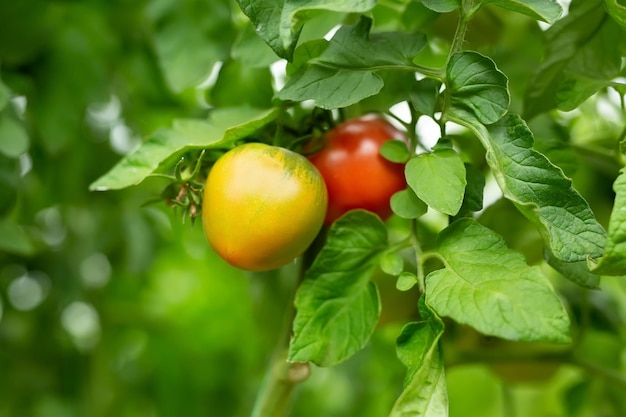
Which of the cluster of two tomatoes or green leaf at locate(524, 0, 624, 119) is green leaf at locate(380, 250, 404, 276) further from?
green leaf at locate(524, 0, 624, 119)

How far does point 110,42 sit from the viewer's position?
34.4 inches

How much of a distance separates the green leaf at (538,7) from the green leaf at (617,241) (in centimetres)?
9

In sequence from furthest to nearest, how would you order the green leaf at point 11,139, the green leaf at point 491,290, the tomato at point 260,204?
the green leaf at point 11,139 → the tomato at point 260,204 → the green leaf at point 491,290

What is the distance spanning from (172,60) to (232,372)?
63cm

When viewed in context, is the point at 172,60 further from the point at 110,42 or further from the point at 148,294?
the point at 148,294

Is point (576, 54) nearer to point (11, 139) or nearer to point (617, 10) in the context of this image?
point (617, 10)

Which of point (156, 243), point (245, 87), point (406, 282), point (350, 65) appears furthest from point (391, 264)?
point (156, 243)

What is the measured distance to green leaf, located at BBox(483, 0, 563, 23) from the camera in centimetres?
39

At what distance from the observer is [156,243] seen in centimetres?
105

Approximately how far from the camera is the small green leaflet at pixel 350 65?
1.46 feet

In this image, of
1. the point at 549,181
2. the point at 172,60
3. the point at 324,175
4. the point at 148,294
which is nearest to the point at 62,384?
the point at 148,294

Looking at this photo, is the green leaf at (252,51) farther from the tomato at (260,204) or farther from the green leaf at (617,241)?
the green leaf at (617,241)

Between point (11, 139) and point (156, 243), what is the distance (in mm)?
455

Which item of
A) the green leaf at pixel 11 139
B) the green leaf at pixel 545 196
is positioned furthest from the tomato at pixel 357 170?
the green leaf at pixel 11 139
